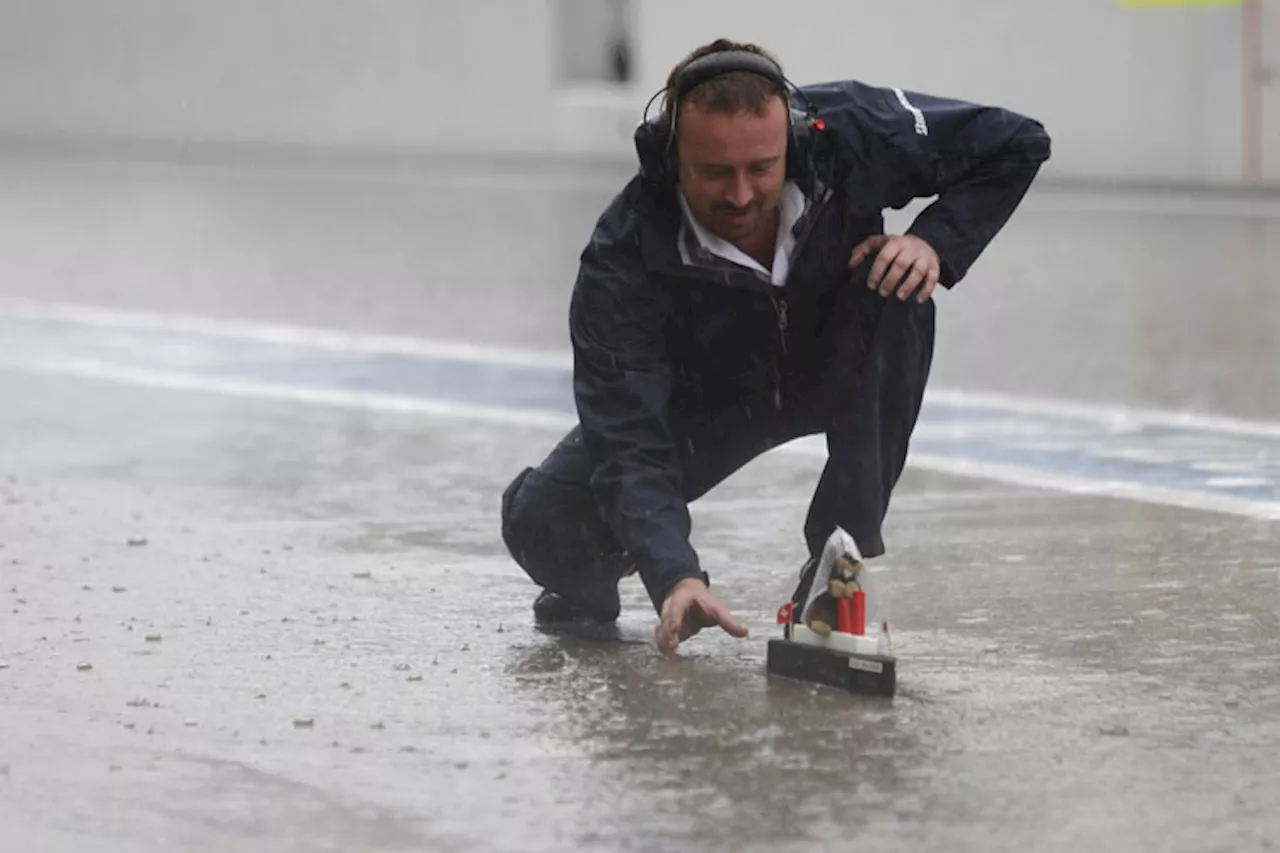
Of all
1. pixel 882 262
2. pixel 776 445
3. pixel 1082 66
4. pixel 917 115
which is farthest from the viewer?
pixel 1082 66

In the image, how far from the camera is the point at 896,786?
3.67m

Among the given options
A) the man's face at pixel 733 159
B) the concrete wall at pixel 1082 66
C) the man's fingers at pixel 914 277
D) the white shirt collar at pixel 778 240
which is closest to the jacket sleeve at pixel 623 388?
the white shirt collar at pixel 778 240

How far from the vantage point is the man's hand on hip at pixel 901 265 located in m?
4.37

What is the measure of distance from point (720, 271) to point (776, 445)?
52cm

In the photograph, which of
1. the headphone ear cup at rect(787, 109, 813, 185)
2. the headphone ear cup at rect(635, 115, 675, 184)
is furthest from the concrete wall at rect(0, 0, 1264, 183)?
the headphone ear cup at rect(635, 115, 675, 184)

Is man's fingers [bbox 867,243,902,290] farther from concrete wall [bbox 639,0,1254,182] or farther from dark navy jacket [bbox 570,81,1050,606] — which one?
concrete wall [bbox 639,0,1254,182]

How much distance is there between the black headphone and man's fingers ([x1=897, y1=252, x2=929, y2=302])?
0.22m

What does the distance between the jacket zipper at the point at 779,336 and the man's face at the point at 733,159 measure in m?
0.26

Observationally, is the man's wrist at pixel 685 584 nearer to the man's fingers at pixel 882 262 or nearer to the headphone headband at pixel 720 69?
the man's fingers at pixel 882 262

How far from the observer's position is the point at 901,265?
437 cm

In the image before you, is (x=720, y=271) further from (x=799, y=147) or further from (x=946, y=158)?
(x=946, y=158)

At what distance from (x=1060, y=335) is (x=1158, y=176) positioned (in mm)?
7691

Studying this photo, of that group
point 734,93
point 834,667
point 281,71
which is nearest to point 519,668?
point 834,667

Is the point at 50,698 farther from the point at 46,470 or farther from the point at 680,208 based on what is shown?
the point at 46,470
